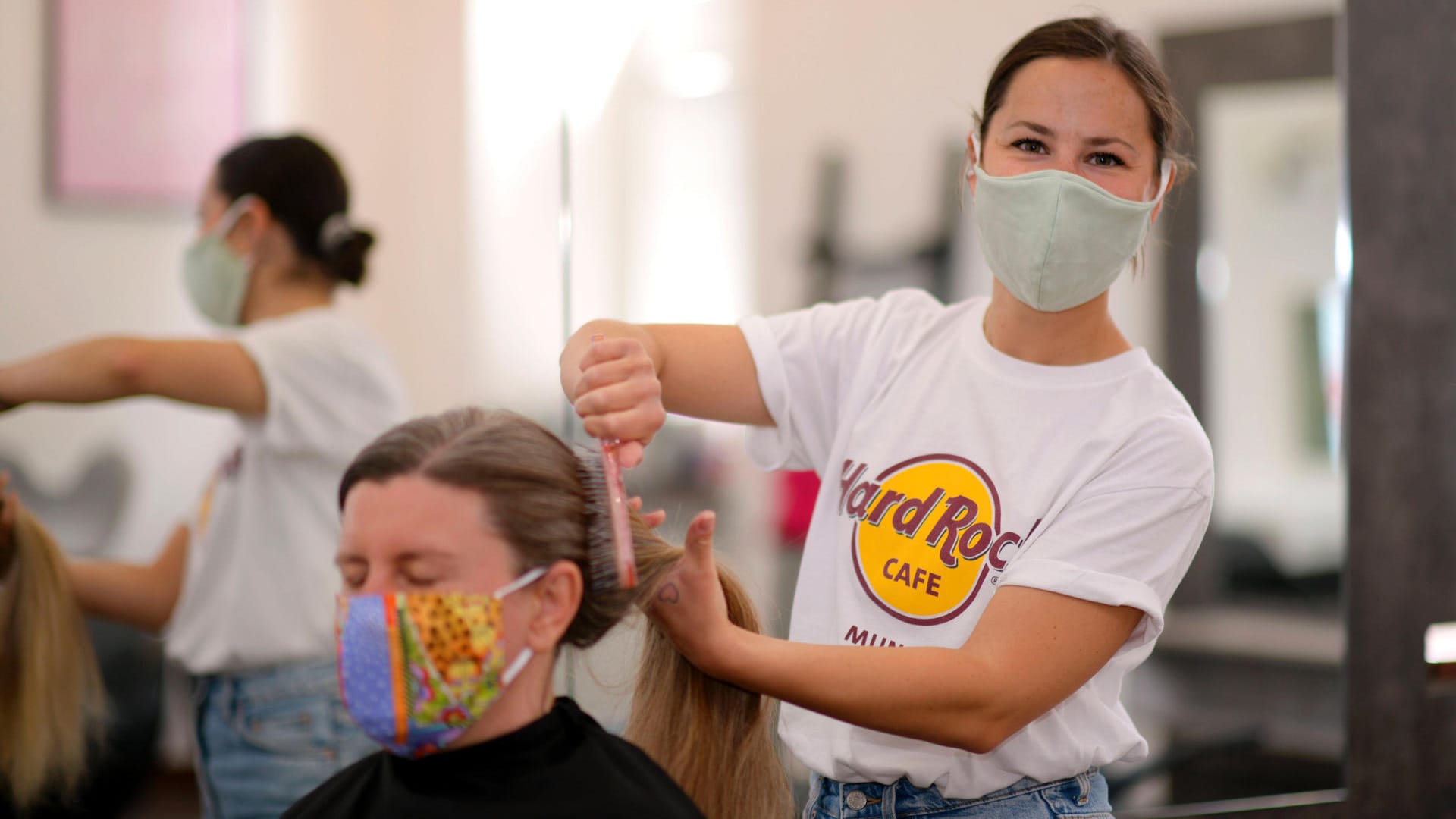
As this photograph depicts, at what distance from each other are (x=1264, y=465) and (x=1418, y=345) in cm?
91

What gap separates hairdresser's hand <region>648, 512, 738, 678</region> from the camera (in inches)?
46.6

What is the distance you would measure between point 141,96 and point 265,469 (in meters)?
1.06

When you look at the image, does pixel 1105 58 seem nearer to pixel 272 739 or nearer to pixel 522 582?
pixel 522 582

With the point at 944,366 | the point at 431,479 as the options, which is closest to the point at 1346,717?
the point at 944,366

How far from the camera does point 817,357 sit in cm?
144

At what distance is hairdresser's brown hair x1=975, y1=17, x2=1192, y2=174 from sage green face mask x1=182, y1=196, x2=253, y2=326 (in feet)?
3.83

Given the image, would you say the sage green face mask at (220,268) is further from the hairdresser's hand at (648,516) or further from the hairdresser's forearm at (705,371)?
the hairdresser's hand at (648,516)

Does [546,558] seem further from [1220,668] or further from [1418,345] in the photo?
[1220,668]

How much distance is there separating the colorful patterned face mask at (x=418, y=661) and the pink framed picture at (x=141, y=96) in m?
1.59

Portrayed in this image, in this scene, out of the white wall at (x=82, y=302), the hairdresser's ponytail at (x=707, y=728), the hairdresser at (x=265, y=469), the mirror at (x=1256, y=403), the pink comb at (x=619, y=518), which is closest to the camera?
the pink comb at (x=619, y=518)

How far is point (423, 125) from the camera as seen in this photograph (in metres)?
2.49

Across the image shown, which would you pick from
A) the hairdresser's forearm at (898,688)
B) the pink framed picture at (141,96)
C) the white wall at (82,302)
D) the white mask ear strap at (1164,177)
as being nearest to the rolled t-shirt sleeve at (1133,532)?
the hairdresser's forearm at (898,688)

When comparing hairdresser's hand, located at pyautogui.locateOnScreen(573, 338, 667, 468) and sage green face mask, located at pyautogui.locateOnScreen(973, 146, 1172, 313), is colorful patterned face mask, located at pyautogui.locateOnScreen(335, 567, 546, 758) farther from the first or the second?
sage green face mask, located at pyautogui.locateOnScreen(973, 146, 1172, 313)

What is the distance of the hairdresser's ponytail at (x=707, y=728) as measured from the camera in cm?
137
